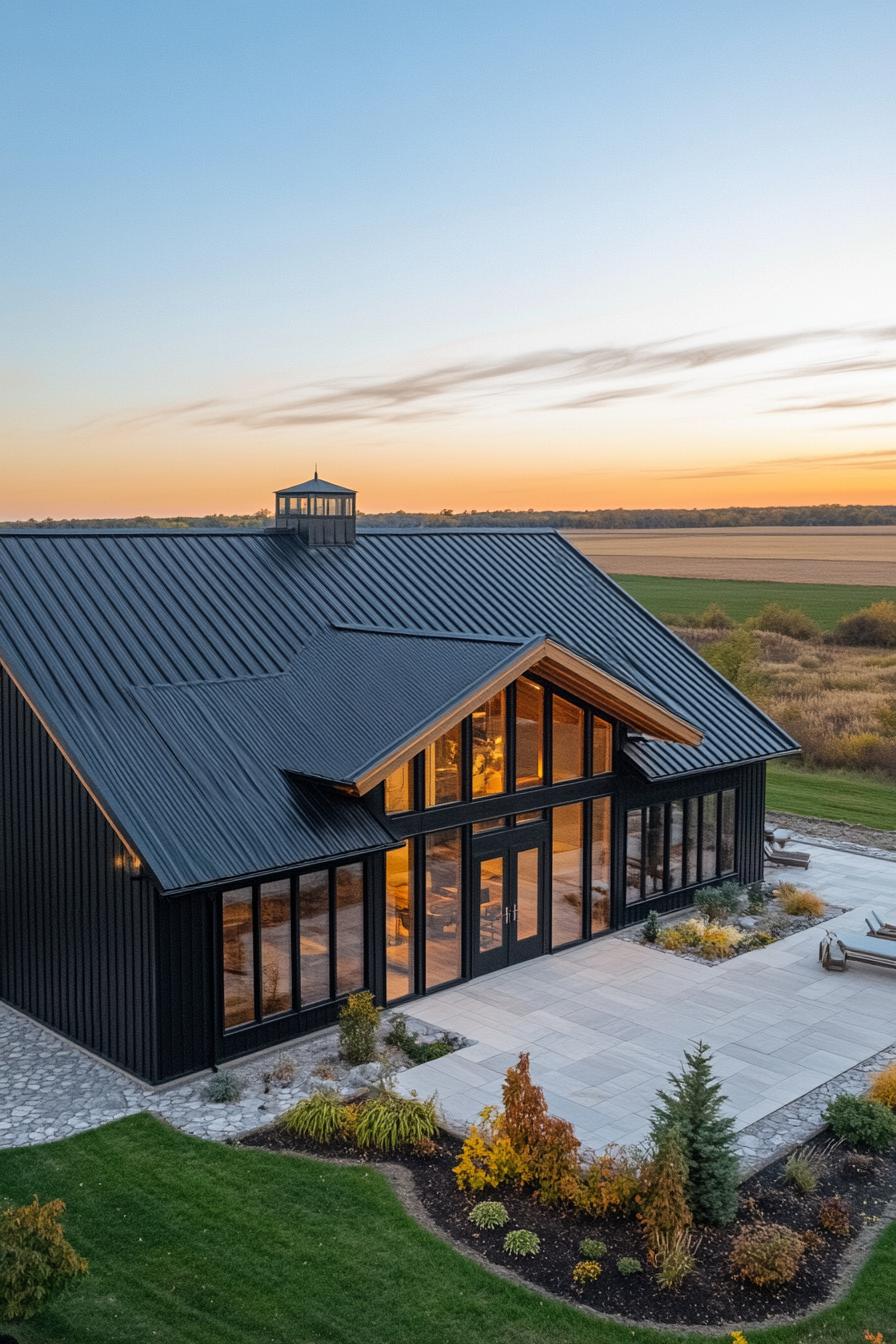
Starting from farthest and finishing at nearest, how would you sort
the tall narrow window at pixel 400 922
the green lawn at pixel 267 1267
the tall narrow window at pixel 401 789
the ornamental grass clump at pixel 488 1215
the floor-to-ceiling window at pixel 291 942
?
the tall narrow window at pixel 400 922 < the tall narrow window at pixel 401 789 < the floor-to-ceiling window at pixel 291 942 < the ornamental grass clump at pixel 488 1215 < the green lawn at pixel 267 1267

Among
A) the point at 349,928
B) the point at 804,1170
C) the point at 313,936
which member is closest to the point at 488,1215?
the point at 804,1170

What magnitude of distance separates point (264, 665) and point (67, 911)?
4.75m

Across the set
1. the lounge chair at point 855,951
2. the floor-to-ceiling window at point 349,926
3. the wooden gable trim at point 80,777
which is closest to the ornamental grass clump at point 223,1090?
the floor-to-ceiling window at point 349,926

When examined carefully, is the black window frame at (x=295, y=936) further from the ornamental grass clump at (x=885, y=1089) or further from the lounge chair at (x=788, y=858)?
the lounge chair at (x=788, y=858)

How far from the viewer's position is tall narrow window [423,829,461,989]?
16531 mm

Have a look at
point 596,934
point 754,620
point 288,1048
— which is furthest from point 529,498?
point 288,1048

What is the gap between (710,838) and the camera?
21.2 m

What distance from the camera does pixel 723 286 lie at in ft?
97.8

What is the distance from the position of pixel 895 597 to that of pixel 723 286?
5547cm

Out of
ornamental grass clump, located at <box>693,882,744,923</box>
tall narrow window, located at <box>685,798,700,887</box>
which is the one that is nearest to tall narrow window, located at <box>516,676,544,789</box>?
tall narrow window, located at <box>685,798,700,887</box>

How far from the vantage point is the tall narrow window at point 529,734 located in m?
17.5

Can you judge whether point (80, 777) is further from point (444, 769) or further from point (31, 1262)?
point (31, 1262)

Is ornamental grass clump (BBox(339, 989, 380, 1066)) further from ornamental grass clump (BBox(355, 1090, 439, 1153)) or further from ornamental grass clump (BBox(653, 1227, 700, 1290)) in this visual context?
ornamental grass clump (BBox(653, 1227, 700, 1290))

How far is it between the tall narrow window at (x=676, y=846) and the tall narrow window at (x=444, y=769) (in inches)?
214
